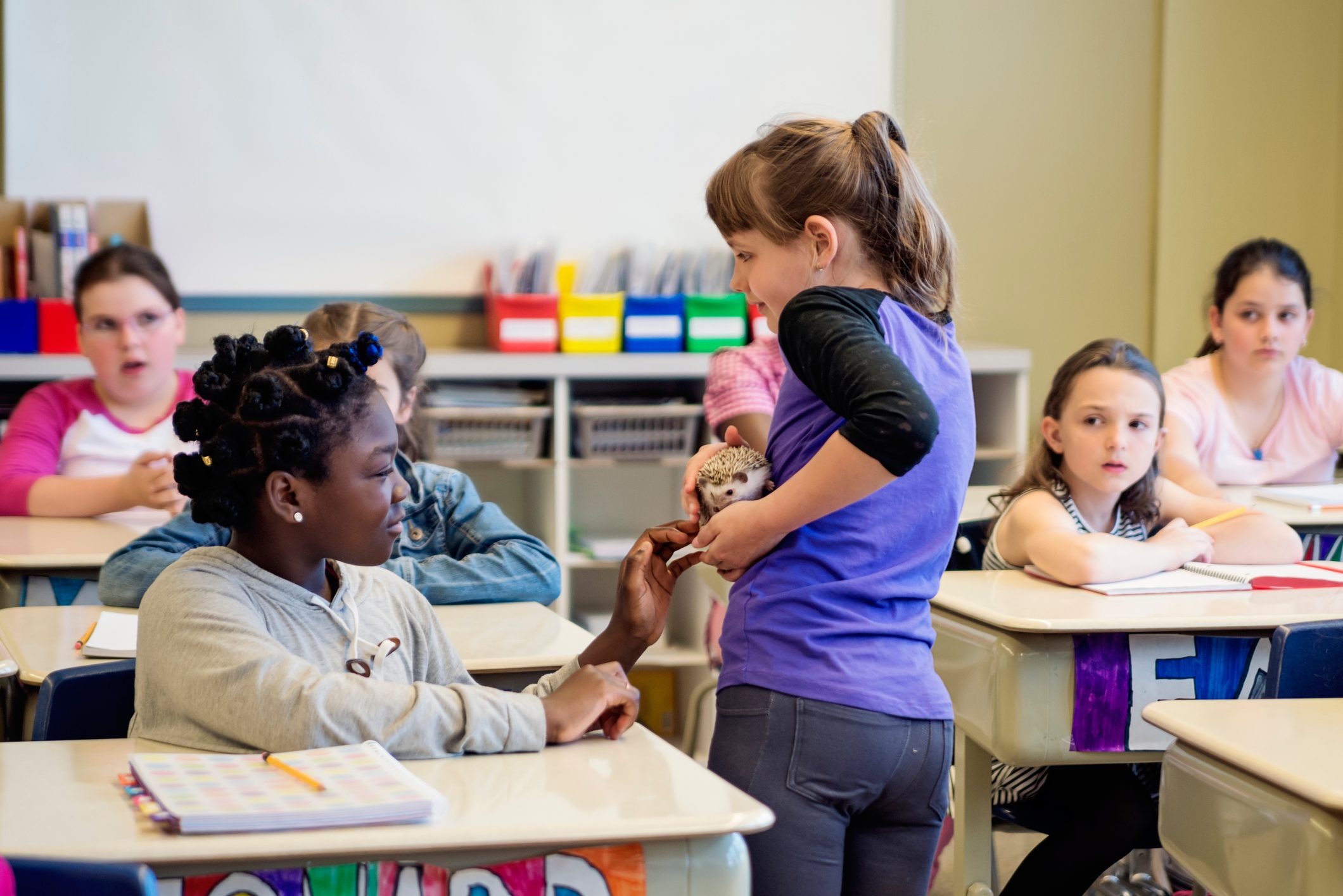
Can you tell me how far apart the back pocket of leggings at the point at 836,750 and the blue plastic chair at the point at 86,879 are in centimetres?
Result: 58

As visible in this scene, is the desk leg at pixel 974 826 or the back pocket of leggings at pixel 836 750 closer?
the back pocket of leggings at pixel 836 750

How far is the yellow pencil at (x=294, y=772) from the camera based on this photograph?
101cm

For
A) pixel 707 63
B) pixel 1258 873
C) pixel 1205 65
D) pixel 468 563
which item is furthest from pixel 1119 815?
pixel 1205 65

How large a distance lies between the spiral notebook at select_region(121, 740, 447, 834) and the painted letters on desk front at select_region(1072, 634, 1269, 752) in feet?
3.63

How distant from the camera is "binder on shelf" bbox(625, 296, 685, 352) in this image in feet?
12.4

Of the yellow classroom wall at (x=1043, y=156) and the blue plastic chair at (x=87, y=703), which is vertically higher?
the yellow classroom wall at (x=1043, y=156)

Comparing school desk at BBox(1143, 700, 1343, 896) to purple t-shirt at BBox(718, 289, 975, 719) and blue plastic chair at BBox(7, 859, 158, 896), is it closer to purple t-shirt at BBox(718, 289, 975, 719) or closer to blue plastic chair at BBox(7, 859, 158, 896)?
purple t-shirt at BBox(718, 289, 975, 719)

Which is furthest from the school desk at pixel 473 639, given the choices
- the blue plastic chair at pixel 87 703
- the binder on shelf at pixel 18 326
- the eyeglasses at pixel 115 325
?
the binder on shelf at pixel 18 326

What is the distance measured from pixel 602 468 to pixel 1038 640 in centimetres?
248

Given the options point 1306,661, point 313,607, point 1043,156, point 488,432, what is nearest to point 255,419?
point 313,607

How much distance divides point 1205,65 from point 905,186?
11.8ft

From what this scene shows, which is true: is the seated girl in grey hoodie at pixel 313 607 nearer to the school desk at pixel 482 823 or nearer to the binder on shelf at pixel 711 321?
the school desk at pixel 482 823

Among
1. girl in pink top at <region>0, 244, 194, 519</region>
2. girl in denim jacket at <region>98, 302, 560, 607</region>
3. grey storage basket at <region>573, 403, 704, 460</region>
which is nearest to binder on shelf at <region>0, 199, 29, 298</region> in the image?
girl in pink top at <region>0, 244, 194, 519</region>

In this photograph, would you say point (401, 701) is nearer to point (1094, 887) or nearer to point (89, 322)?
point (1094, 887)
